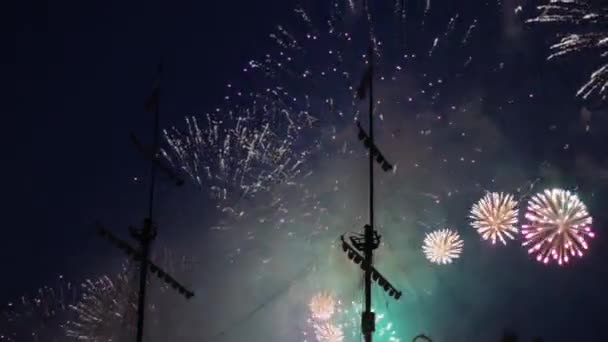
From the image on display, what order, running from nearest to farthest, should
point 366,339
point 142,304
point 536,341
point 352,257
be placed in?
1. point 366,339
2. point 352,257
3. point 142,304
4. point 536,341

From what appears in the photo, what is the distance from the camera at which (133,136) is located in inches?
1363

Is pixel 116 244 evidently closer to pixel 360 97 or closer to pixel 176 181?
pixel 176 181

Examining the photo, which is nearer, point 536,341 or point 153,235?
point 153,235

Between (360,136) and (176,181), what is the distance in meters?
13.1

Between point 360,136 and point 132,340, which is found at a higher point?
point 360,136

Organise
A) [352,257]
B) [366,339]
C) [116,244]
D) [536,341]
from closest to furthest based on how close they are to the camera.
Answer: [366,339] → [352,257] → [116,244] → [536,341]

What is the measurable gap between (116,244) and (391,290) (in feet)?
48.2

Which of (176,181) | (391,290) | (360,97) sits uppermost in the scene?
(176,181)

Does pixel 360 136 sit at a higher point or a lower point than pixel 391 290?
higher

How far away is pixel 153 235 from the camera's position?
32.5 m

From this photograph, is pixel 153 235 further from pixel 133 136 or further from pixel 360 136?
pixel 360 136

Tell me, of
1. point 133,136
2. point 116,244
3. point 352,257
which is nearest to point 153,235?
point 116,244

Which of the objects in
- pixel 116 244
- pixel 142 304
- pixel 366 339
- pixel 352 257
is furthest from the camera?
pixel 116 244

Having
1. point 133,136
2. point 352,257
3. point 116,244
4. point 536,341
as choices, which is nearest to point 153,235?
point 116,244
